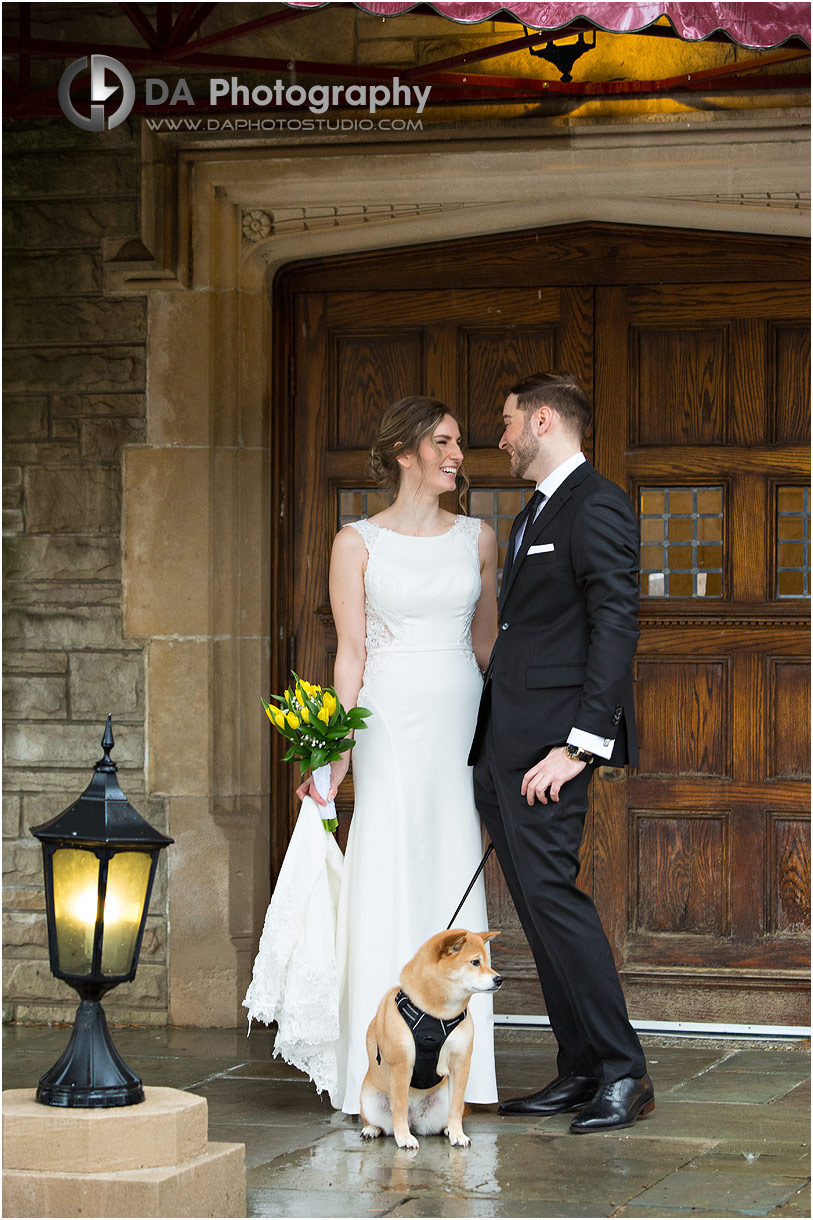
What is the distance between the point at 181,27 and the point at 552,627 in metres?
2.52

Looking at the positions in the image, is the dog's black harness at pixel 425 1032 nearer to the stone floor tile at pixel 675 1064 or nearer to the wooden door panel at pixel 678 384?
the stone floor tile at pixel 675 1064

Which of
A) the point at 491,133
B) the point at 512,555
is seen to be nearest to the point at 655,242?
the point at 491,133

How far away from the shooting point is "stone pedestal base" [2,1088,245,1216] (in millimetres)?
3389

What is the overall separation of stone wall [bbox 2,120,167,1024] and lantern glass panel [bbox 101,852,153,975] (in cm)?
242

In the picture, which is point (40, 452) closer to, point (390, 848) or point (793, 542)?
point (390, 848)

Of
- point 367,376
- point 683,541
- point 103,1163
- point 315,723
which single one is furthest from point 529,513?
point 103,1163

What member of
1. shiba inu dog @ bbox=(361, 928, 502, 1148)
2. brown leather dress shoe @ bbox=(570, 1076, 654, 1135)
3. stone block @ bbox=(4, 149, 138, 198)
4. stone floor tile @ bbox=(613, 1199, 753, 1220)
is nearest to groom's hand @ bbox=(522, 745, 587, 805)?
shiba inu dog @ bbox=(361, 928, 502, 1148)

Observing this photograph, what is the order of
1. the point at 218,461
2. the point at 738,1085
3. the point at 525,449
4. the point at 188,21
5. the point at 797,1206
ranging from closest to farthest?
1. the point at 797,1206
2. the point at 525,449
3. the point at 738,1085
4. the point at 188,21
5. the point at 218,461

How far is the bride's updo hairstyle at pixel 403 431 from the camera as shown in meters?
4.80

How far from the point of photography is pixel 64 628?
20.0 ft

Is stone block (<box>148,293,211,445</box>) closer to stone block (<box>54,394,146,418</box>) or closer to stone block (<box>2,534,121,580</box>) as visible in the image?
stone block (<box>54,394,146,418</box>)

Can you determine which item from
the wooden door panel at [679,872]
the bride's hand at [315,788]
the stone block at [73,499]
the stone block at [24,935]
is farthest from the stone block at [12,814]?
the wooden door panel at [679,872]

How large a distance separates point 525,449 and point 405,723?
2.96 ft

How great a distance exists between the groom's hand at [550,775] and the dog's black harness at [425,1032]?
2.05 ft
